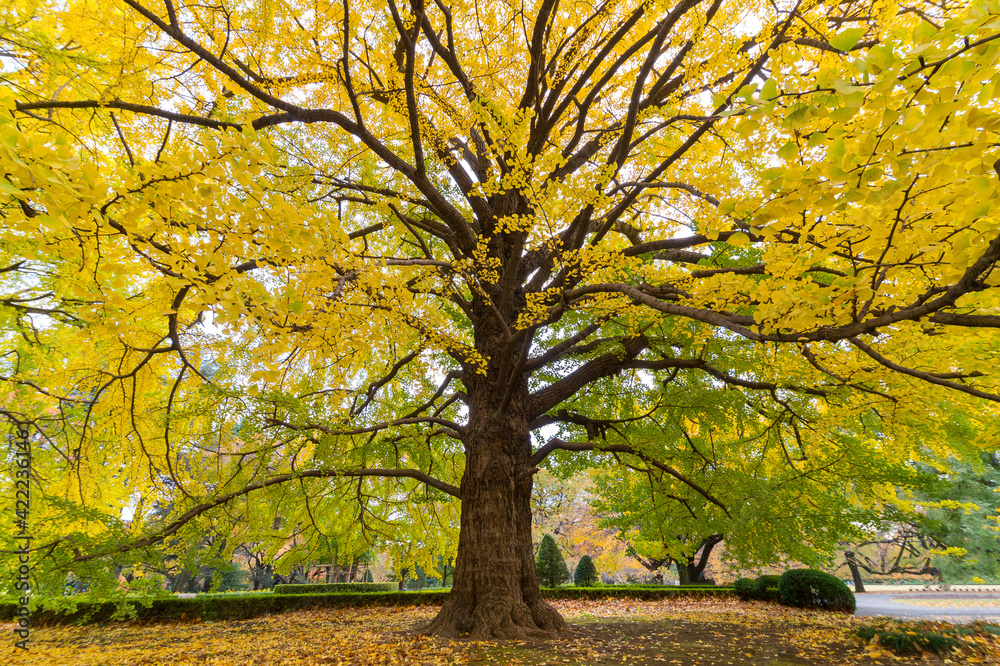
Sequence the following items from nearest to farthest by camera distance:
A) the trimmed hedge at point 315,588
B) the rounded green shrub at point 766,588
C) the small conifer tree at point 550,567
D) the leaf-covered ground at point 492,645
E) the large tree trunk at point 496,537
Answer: the leaf-covered ground at point 492,645 < the large tree trunk at point 496,537 < the rounded green shrub at point 766,588 < the trimmed hedge at point 315,588 < the small conifer tree at point 550,567

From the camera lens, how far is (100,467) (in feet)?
20.8

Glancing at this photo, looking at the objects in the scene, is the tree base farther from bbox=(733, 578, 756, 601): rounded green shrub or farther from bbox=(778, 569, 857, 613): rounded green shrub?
bbox=(733, 578, 756, 601): rounded green shrub

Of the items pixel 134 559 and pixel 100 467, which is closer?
pixel 134 559

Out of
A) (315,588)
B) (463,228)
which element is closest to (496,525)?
(463,228)

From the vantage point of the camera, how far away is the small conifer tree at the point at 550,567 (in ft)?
45.9

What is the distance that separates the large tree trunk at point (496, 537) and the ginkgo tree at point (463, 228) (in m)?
0.04

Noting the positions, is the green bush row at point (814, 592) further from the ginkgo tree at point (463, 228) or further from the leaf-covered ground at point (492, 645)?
the ginkgo tree at point (463, 228)

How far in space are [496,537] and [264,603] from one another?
7897mm

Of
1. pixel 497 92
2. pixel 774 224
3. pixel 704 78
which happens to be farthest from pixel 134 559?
pixel 704 78

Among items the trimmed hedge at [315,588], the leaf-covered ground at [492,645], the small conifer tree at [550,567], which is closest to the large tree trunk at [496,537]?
the leaf-covered ground at [492,645]

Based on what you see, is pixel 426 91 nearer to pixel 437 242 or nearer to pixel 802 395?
pixel 437 242

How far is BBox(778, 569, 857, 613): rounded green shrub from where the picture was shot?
950cm

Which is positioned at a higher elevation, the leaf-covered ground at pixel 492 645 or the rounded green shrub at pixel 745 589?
the leaf-covered ground at pixel 492 645

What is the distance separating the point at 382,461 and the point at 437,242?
165 inches
